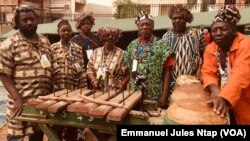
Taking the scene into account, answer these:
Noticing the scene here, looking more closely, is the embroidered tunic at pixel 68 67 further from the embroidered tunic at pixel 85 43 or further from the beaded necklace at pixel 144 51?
the beaded necklace at pixel 144 51

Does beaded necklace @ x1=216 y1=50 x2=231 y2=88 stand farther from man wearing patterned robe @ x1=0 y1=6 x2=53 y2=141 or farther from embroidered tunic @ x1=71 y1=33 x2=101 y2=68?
embroidered tunic @ x1=71 y1=33 x2=101 y2=68

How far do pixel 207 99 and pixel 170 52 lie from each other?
1426 mm

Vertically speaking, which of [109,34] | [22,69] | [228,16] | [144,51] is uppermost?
[228,16]

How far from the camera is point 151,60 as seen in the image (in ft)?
13.8

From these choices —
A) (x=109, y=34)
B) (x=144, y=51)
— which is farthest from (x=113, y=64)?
(x=144, y=51)

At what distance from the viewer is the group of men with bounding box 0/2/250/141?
2.99 meters

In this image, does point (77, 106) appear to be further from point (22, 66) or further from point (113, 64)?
point (113, 64)

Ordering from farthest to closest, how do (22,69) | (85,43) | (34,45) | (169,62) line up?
1. (85,43)
2. (169,62)
3. (34,45)
4. (22,69)

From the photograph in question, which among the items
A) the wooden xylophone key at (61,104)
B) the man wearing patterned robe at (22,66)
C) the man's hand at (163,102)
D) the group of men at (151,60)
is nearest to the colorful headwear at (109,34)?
the group of men at (151,60)

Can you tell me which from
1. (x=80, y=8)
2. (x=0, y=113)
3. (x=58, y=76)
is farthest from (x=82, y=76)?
(x=80, y=8)

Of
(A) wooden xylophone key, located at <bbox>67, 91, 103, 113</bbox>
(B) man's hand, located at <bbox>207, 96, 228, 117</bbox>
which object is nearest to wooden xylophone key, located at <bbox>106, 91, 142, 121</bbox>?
(A) wooden xylophone key, located at <bbox>67, 91, 103, 113</bbox>

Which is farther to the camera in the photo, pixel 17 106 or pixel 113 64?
pixel 113 64

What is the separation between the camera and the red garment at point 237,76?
2.77 metres

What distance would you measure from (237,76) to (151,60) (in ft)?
5.10
